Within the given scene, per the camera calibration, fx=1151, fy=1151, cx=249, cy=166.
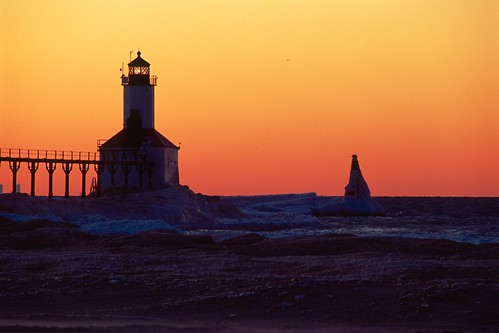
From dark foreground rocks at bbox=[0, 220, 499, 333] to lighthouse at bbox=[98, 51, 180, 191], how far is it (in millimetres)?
45455

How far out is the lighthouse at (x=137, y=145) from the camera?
71375mm

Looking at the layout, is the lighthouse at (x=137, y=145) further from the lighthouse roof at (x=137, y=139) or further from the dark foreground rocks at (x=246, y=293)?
the dark foreground rocks at (x=246, y=293)

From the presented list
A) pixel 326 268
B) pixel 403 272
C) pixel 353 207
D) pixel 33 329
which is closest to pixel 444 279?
pixel 403 272

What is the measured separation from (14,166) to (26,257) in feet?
126

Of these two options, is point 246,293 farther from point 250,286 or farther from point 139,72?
point 139,72

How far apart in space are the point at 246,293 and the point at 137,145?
54.5 meters

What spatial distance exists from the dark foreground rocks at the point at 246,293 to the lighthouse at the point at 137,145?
45.5 metres

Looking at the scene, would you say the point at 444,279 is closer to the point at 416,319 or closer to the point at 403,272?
the point at 403,272

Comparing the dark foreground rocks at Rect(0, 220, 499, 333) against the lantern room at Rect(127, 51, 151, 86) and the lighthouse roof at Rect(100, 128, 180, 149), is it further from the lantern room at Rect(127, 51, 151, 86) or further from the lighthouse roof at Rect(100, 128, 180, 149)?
the lantern room at Rect(127, 51, 151, 86)

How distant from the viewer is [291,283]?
731 inches

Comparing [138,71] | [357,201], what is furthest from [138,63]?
[357,201]

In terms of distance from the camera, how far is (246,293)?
18.0m

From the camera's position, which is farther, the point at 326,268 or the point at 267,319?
the point at 326,268

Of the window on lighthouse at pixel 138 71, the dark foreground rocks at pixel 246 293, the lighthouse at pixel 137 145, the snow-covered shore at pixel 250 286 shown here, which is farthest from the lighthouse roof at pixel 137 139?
the dark foreground rocks at pixel 246 293
